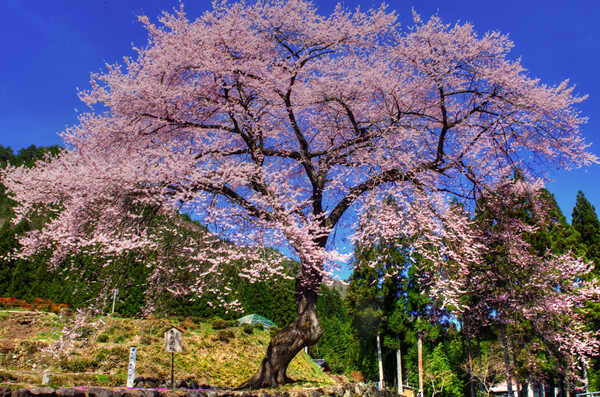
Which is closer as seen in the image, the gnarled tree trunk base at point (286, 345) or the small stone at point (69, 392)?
the small stone at point (69, 392)

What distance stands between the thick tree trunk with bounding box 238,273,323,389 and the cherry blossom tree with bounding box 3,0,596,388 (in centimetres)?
3

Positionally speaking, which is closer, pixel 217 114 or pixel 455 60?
pixel 455 60

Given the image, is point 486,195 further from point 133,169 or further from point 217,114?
point 133,169

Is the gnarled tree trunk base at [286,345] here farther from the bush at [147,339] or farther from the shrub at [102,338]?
the shrub at [102,338]

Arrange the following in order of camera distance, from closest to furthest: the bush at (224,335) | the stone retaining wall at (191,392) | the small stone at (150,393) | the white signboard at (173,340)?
the stone retaining wall at (191,392)
the small stone at (150,393)
the white signboard at (173,340)
the bush at (224,335)

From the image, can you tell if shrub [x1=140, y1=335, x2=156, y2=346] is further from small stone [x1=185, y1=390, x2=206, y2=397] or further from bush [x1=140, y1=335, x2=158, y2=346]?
small stone [x1=185, y1=390, x2=206, y2=397]

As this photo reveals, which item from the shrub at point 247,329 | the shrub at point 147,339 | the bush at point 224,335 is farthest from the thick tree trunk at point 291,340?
the shrub at point 247,329

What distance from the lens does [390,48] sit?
8.93 meters

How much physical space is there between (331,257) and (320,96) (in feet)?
12.4

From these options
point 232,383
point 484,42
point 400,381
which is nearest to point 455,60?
point 484,42

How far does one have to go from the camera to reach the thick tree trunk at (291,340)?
342 inches

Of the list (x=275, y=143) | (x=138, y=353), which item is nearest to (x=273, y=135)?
(x=275, y=143)

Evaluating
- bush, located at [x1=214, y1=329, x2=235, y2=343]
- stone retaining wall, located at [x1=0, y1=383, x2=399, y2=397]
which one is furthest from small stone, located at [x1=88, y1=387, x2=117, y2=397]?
bush, located at [x1=214, y1=329, x2=235, y2=343]

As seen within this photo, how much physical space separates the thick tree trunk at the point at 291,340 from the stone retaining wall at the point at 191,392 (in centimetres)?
59
